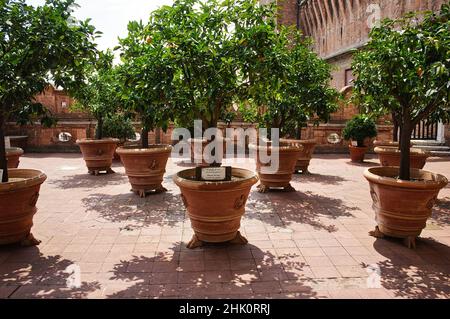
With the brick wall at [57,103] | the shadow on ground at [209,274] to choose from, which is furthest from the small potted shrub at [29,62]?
the brick wall at [57,103]

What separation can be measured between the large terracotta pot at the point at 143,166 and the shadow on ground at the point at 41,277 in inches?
105

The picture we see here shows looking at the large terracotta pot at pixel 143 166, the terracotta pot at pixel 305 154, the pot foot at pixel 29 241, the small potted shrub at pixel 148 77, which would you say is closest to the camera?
the small potted shrub at pixel 148 77

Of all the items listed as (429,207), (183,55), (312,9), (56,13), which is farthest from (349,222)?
(312,9)

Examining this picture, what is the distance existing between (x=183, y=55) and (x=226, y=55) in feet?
1.70

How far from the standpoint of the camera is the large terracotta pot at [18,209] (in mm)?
3670

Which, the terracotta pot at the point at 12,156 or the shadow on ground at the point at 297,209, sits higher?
the terracotta pot at the point at 12,156

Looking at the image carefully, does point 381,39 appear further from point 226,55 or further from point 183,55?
point 183,55

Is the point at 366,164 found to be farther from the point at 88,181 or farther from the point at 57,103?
the point at 57,103

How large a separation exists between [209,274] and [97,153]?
595 cm

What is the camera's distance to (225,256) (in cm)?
371

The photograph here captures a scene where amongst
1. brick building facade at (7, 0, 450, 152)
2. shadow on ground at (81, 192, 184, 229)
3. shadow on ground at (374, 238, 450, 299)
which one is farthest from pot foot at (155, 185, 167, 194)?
shadow on ground at (374, 238, 450, 299)

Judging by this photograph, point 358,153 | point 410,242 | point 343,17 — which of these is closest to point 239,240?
point 410,242

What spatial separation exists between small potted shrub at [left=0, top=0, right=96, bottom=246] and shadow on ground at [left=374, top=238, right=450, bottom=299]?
12.6ft

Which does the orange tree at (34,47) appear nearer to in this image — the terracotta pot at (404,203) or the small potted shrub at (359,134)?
the terracotta pot at (404,203)
